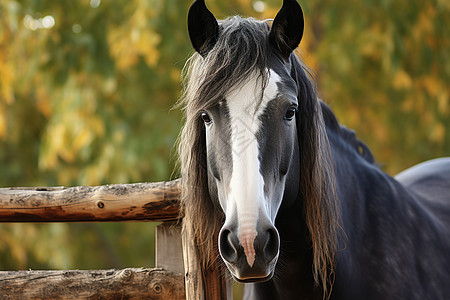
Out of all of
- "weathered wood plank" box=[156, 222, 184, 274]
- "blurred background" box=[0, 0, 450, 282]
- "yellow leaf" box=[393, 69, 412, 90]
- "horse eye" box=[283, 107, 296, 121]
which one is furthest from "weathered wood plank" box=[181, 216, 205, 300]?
"yellow leaf" box=[393, 69, 412, 90]

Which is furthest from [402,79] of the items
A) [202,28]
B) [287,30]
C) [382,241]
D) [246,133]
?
[246,133]

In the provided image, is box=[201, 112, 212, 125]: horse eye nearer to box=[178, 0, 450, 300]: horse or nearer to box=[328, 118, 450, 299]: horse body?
box=[178, 0, 450, 300]: horse

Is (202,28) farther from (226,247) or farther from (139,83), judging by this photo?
(139,83)

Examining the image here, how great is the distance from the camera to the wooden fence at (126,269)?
6.65 ft

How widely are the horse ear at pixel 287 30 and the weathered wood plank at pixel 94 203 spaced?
2.17ft

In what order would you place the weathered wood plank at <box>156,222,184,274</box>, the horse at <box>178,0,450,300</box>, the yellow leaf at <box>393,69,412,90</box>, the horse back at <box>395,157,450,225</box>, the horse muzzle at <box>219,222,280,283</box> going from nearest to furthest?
the horse muzzle at <box>219,222,280,283</box>
the horse at <box>178,0,450,300</box>
the weathered wood plank at <box>156,222,184,274</box>
the horse back at <box>395,157,450,225</box>
the yellow leaf at <box>393,69,412,90</box>

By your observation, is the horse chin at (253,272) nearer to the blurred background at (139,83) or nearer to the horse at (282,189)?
the horse at (282,189)

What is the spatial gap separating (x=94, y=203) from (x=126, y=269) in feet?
0.92

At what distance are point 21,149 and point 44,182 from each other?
0.86 meters

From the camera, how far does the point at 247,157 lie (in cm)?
173

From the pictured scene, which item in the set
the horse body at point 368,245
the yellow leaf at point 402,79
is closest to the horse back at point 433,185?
the horse body at point 368,245

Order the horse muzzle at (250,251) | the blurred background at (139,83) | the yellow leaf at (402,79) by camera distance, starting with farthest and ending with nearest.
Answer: the yellow leaf at (402,79) → the blurred background at (139,83) → the horse muzzle at (250,251)

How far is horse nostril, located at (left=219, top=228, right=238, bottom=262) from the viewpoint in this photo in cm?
165

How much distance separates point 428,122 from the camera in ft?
22.3
